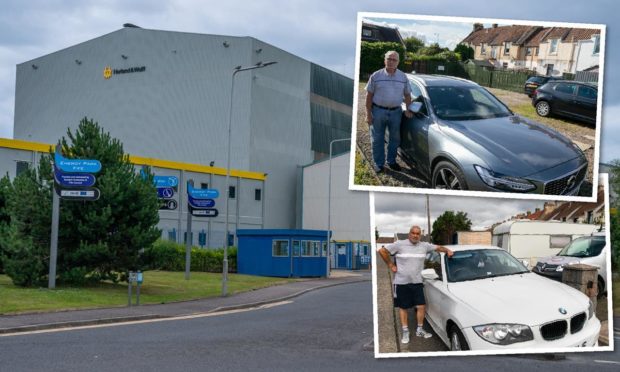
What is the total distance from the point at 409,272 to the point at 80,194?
23.7 meters

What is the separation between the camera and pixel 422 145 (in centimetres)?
452

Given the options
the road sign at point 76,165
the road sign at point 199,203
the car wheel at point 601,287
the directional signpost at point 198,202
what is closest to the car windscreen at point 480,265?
the car wheel at point 601,287

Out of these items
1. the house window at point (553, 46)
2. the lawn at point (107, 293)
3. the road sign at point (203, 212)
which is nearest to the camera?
the house window at point (553, 46)

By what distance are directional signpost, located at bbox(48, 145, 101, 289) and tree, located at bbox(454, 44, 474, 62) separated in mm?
24087

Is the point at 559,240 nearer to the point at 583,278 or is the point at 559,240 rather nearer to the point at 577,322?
the point at 583,278

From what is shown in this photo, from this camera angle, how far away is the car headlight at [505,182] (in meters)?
4.16

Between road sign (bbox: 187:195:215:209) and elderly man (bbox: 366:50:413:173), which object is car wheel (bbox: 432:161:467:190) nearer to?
elderly man (bbox: 366:50:413:173)

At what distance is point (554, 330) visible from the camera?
4469 millimetres

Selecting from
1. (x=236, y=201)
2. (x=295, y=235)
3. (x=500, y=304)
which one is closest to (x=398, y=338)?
(x=500, y=304)

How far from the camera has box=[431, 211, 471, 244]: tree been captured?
4.65 meters

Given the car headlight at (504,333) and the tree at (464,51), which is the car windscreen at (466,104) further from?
the car headlight at (504,333)

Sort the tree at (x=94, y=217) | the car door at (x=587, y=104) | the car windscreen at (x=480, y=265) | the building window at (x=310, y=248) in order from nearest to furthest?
the car door at (x=587, y=104) < the car windscreen at (x=480, y=265) < the tree at (x=94, y=217) < the building window at (x=310, y=248)

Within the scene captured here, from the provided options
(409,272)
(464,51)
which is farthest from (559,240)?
(464,51)

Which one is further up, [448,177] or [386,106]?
[386,106]
